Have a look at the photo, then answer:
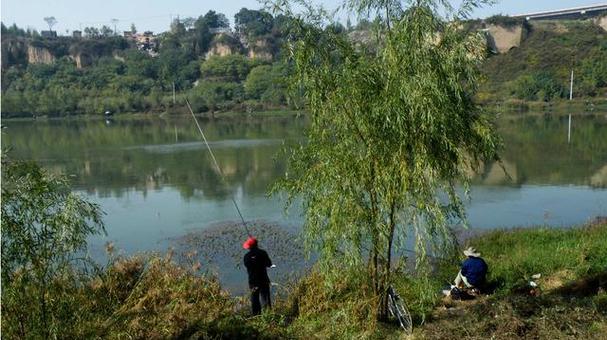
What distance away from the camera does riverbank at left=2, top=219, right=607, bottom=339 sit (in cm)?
661

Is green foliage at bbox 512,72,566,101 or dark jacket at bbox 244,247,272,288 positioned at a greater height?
→ green foliage at bbox 512,72,566,101

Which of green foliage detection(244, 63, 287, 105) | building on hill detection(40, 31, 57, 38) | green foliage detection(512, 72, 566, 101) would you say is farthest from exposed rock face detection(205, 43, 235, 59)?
green foliage detection(512, 72, 566, 101)

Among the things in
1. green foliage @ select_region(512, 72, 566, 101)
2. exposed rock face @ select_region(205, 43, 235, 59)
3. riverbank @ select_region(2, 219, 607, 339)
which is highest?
exposed rock face @ select_region(205, 43, 235, 59)

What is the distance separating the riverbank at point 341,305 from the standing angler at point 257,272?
0.88 feet

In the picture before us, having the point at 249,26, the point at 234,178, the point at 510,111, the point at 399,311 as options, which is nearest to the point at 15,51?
the point at 249,26

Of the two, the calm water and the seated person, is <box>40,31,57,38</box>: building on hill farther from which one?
the seated person

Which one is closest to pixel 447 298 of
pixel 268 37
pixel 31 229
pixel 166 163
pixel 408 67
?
pixel 408 67

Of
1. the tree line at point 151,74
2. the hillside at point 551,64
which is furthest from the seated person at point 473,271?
the hillside at point 551,64

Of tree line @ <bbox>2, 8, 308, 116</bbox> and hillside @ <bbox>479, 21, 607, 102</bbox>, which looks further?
tree line @ <bbox>2, 8, 308, 116</bbox>

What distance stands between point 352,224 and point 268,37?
388 ft

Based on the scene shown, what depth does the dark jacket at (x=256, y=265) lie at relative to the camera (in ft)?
26.6

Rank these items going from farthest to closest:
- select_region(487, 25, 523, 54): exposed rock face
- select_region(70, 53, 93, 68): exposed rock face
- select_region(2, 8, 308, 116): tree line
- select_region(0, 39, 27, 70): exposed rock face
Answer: select_region(70, 53, 93, 68): exposed rock face → select_region(0, 39, 27, 70): exposed rock face → select_region(487, 25, 523, 54): exposed rock face → select_region(2, 8, 308, 116): tree line

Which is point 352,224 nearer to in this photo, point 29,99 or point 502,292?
point 502,292

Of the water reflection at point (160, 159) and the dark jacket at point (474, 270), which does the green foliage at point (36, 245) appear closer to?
the dark jacket at point (474, 270)
